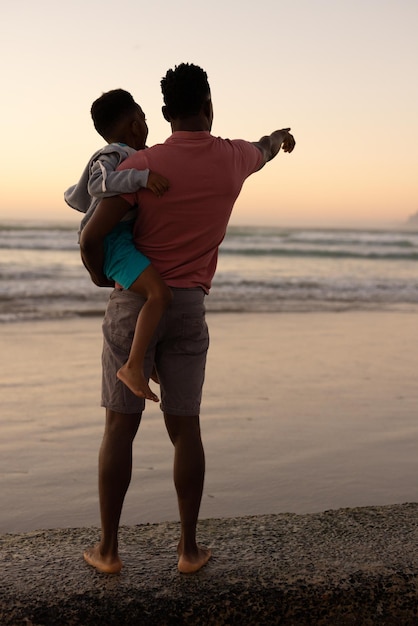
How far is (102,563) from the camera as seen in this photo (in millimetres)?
2672

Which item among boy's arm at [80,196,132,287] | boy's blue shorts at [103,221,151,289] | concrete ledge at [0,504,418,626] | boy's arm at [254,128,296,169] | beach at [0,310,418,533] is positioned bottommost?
beach at [0,310,418,533]

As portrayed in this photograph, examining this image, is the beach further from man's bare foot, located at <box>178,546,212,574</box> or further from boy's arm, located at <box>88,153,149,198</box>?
boy's arm, located at <box>88,153,149,198</box>

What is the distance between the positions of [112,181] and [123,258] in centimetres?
26

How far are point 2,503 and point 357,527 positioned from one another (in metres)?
1.76

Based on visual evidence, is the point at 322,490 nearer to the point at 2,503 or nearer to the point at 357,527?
the point at 357,527

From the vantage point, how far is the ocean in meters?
12.0

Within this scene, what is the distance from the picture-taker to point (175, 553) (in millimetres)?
2842

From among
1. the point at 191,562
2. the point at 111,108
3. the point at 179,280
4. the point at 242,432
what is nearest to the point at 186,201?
the point at 179,280

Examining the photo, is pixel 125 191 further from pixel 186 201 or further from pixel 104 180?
pixel 186 201

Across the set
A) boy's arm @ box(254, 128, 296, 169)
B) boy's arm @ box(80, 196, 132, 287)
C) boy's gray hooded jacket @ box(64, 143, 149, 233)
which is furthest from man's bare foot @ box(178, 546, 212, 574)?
boy's arm @ box(254, 128, 296, 169)

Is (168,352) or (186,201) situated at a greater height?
(186,201)

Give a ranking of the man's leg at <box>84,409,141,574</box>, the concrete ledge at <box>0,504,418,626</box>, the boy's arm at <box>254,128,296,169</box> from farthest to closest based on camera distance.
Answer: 1. the boy's arm at <box>254,128,296,169</box>
2. the man's leg at <box>84,409,141,574</box>
3. the concrete ledge at <box>0,504,418,626</box>

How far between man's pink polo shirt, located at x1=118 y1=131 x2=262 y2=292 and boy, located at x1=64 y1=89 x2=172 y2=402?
0.06 metres

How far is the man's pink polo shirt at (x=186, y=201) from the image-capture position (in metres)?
2.51
